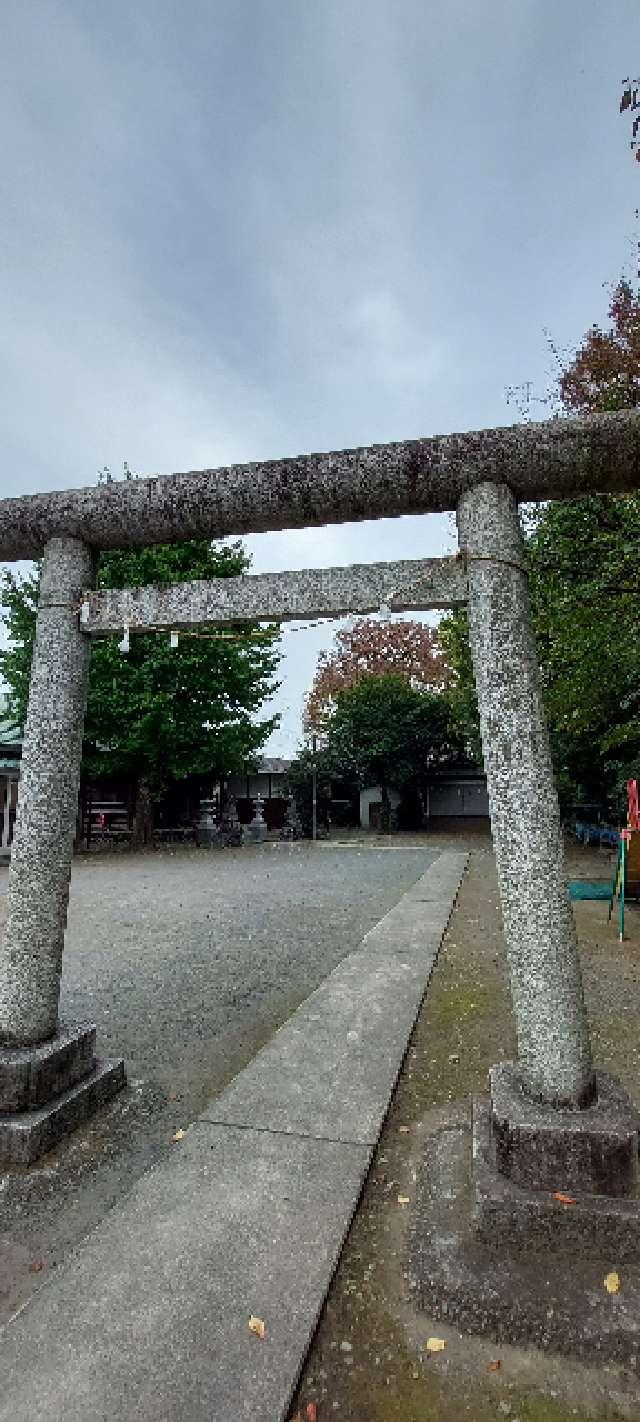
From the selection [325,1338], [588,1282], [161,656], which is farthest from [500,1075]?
[161,656]

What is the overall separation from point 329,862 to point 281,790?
15.3 metres

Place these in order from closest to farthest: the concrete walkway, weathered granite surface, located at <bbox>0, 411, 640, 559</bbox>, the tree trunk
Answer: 1. the concrete walkway
2. weathered granite surface, located at <bbox>0, 411, 640, 559</bbox>
3. the tree trunk

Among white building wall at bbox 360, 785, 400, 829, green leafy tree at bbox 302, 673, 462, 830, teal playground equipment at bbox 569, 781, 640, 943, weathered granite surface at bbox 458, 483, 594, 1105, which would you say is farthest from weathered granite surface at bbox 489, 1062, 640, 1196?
white building wall at bbox 360, 785, 400, 829

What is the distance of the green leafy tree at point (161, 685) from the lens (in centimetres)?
1723

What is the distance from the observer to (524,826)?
2.70 metres

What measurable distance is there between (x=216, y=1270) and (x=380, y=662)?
1356 inches

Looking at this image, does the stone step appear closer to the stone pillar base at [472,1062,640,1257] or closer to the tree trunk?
the stone pillar base at [472,1062,640,1257]

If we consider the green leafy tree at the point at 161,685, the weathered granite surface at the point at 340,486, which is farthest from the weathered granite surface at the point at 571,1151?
the green leafy tree at the point at 161,685

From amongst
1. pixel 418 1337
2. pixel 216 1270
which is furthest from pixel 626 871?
pixel 216 1270

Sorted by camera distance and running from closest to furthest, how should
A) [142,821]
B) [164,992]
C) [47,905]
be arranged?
[47,905] → [164,992] → [142,821]

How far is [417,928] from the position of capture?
25.6 feet

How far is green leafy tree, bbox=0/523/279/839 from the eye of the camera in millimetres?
17234

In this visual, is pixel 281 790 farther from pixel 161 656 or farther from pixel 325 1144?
pixel 325 1144

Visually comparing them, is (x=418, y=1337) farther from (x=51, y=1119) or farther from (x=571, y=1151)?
(x=51, y=1119)
